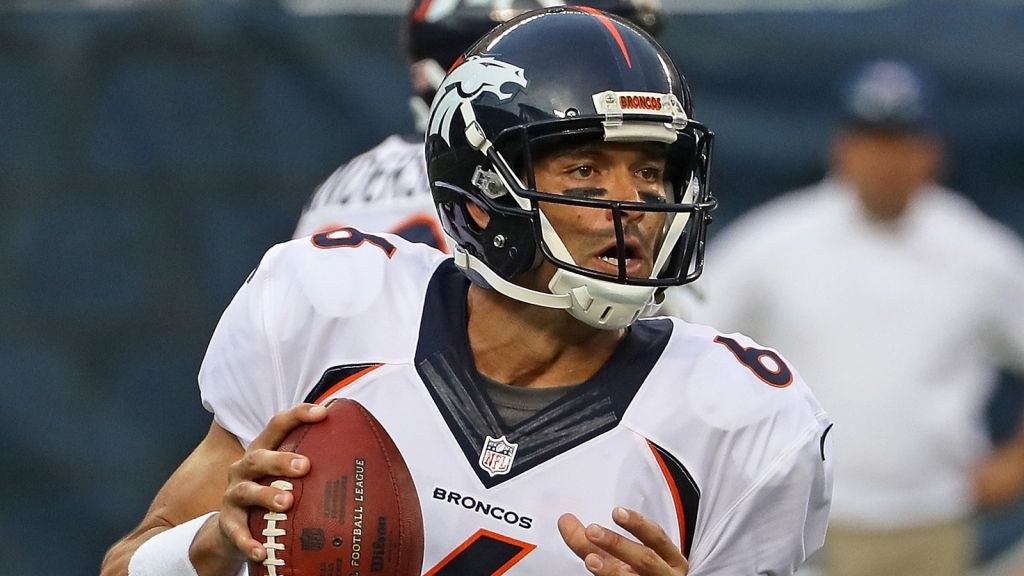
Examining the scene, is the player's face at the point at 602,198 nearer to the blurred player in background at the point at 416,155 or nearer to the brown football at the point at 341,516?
the brown football at the point at 341,516

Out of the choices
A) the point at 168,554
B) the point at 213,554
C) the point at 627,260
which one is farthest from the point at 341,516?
the point at 627,260

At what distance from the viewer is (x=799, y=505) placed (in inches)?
99.0

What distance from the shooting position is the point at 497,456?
2.48 metres

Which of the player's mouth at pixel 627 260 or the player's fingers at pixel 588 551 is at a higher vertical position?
the player's mouth at pixel 627 260

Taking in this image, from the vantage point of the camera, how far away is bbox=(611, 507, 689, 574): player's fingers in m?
2.29

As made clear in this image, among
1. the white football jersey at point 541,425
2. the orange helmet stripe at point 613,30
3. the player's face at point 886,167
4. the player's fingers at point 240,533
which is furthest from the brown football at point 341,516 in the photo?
the player's face at point 886,167

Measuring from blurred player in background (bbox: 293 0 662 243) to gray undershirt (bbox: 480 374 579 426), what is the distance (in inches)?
36.2

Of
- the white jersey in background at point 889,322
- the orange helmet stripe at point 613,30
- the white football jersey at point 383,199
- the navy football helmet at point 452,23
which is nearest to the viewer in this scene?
the orange helmet stripe at point 613,30

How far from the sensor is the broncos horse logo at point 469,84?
260 centimetres

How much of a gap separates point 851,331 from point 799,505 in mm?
3482

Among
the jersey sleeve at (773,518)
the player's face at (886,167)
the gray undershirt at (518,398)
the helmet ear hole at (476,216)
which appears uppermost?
the helmet ear hole at (476,216)

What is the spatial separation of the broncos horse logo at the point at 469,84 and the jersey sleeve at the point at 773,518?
70cm

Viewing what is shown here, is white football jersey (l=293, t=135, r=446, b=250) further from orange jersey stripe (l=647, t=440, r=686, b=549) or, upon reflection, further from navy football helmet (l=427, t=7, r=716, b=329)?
orange jersey stripe (l=647, t=440, r=686, b=549)

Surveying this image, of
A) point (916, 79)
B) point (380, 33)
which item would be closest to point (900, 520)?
point (916, 79)
